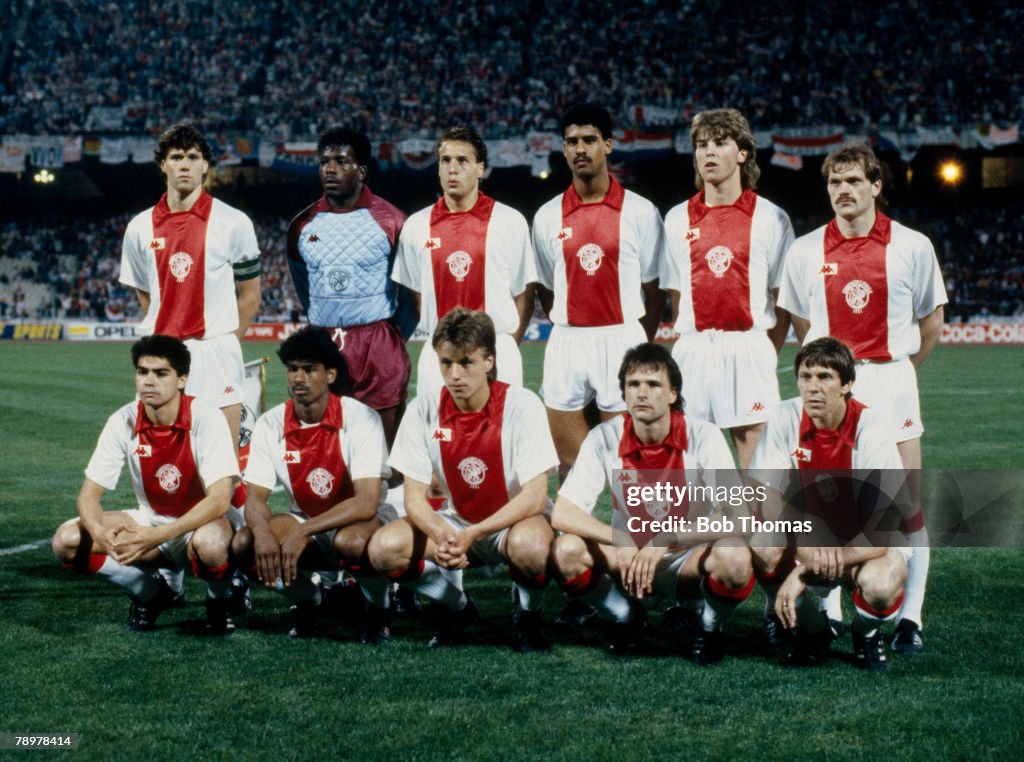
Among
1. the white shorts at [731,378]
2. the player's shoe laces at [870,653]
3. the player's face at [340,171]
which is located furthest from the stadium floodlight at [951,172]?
the player's shoe laces at [870,653]

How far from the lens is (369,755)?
10.2 ft

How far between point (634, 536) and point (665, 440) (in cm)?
39

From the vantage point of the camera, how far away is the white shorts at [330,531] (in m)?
4.37

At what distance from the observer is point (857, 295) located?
4496mm

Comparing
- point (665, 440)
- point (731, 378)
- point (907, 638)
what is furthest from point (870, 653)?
point (731, 378)

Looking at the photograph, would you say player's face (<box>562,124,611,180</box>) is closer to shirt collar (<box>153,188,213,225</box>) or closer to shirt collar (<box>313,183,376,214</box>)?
shirt collar (<box>313,183,376,214</box>)

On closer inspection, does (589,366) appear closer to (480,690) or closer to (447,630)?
(447,630)

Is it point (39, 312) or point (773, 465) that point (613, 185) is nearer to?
point (773, 465)

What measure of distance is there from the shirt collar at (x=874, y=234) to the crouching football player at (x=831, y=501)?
2.46 ft

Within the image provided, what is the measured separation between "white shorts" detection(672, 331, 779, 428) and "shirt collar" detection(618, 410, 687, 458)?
26.4 inches

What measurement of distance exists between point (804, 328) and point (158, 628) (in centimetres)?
301

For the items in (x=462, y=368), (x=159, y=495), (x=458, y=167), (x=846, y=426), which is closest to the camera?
(x=846, y=426)

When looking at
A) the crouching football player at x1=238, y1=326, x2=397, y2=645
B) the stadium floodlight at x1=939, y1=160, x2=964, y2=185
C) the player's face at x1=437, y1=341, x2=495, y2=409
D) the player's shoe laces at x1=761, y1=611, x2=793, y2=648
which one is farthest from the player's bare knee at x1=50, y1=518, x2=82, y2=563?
the stadium floodlight at x1=939, y1=160, x2=964, y2=185

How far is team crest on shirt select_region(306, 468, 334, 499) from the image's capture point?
451 cm
